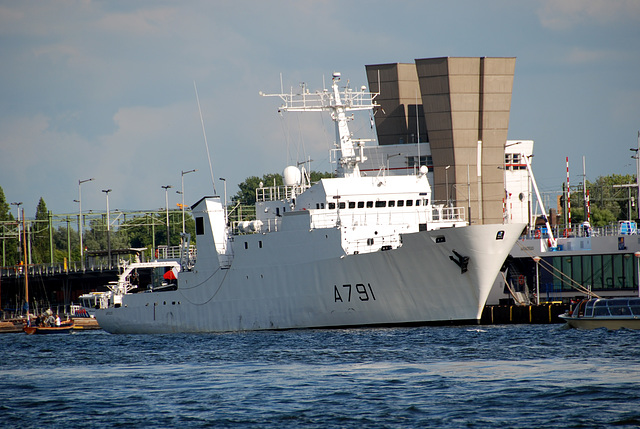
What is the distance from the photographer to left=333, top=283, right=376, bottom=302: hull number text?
3619cm

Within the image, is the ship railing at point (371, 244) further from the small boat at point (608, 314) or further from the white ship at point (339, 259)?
the small boat at point (608, 314)

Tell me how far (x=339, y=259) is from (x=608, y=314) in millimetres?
10794

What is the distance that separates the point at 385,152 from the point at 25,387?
50119 mm

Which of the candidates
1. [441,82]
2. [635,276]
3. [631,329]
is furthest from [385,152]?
[631,329]

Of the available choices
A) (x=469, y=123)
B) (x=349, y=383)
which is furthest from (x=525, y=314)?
(x=469, y=123)

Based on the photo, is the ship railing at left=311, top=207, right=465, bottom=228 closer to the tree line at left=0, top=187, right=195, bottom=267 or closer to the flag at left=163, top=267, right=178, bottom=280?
the flag at left=163, top=267, right=178, bottom=280

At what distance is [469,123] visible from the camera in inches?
2539

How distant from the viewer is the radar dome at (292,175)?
141ft

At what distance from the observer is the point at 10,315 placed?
74.6 m

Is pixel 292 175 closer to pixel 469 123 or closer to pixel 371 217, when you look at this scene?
pixel 371 217

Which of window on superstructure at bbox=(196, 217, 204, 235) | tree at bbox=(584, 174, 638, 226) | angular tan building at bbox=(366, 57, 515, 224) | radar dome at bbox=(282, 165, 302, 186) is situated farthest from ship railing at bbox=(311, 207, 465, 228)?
tree at bbox=(584, 174, 638, 226)

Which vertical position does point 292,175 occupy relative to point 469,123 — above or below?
below

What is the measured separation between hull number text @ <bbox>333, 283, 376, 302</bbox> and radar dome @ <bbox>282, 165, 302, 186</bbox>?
7.93 metres

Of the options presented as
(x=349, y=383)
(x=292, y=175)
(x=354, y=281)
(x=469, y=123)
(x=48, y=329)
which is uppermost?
(x=469, y=123)
